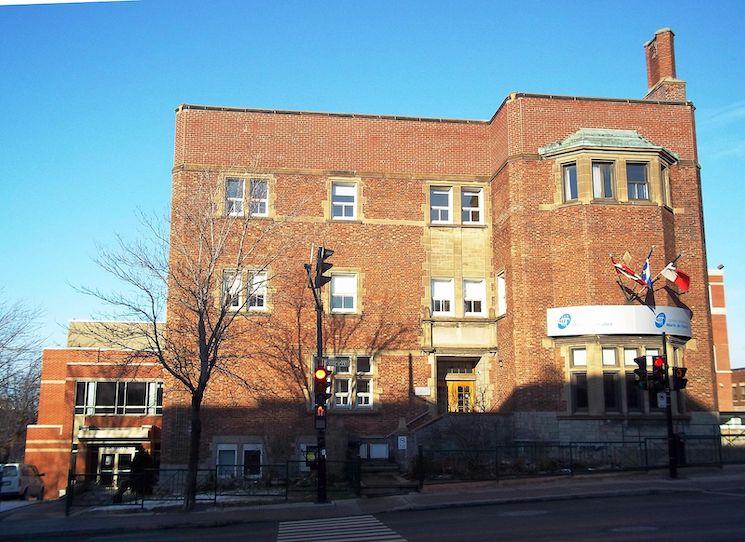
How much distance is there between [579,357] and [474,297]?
5.17 m

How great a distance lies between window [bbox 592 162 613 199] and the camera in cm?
2753

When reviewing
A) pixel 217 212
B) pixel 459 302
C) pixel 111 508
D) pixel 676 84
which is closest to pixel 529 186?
pixel 459 302

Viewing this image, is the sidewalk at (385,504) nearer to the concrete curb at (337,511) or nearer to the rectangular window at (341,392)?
the concrete curb at (337,511)

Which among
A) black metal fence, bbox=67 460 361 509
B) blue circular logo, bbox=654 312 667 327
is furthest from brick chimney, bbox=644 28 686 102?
black metal fence, bbox=67 460 361 509

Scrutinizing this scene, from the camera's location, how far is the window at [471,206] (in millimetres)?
30875

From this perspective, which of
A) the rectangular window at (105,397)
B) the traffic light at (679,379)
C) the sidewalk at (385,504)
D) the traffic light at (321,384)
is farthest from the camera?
the rectangular window at (105,397)

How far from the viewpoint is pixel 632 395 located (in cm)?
2633

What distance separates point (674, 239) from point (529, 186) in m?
5.66

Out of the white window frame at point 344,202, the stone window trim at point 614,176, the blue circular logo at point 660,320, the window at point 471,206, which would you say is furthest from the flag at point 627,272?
the white window frame at point 344,202

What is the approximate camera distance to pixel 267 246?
1155 inches

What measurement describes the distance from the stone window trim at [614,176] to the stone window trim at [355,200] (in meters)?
7.07

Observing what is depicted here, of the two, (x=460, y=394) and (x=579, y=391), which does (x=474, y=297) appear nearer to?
(x=460, y=394)

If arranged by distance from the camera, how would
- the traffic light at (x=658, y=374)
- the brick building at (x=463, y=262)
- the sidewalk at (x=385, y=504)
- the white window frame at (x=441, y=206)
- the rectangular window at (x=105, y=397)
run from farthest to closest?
the rectangular window at (x=105, y=397)
the white window frame at (x=441, y=206)
the brick building at (x=463, y=262)
the traffic light at (x=658, y=374)
the sidewalk at (x=385, y=504)

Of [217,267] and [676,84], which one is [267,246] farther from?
[676,84]
